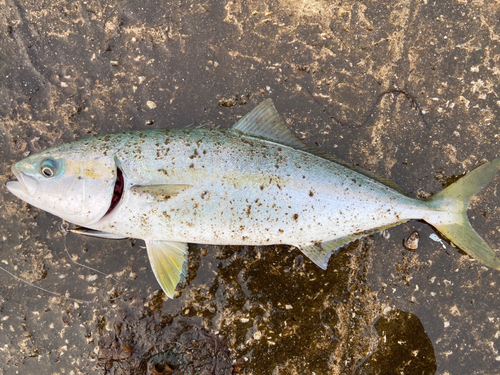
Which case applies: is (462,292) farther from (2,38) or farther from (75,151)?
(2,38)

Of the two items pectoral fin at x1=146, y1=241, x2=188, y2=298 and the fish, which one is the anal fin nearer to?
the fish

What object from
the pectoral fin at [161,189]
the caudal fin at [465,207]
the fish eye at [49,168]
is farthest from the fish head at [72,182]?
the caudal fin at [465,207]

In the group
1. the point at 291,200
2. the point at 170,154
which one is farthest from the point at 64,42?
the point at 291,200

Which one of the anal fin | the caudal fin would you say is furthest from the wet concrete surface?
the caudal fin

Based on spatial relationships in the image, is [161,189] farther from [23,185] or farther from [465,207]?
[465,207]

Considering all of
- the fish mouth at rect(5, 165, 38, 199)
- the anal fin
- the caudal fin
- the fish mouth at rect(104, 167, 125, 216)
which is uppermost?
the caudal fin

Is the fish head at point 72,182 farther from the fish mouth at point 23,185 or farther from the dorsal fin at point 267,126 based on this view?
the dorsal fin at point 267,126
